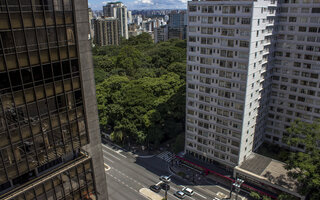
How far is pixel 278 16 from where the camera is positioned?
6175 centimetres

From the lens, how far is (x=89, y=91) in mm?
27344

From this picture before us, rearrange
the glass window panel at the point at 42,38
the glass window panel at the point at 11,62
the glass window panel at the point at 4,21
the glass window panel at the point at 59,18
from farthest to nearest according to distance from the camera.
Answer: the glass window panel at the point at 59,18
the glass window panel at the point at 42,38
the glass window panel at the point at 11,62
the glass window panel at the point at 4,21

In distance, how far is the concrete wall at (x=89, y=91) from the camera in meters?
24.6

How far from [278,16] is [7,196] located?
62946 millimetres

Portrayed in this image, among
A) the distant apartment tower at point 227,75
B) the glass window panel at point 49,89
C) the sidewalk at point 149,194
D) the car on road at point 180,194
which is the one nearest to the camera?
the glass window panel at point 49,89

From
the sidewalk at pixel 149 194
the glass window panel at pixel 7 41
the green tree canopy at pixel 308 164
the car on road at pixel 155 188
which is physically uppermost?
the glass window panel at pixel 7 41

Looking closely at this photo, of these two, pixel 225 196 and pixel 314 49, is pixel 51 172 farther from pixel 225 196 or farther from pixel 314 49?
pixel 314 49

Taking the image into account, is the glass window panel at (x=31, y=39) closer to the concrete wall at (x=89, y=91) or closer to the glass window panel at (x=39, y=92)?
the glass window panel at (x=39, y=92)

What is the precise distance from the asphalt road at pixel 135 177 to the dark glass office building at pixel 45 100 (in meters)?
34.6

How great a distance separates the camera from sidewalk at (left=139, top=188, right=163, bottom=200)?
59.3m

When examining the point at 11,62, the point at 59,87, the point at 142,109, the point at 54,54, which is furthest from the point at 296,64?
the point at 11,62

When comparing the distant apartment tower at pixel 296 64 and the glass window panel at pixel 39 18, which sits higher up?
the glass window panel at pixel 39 18

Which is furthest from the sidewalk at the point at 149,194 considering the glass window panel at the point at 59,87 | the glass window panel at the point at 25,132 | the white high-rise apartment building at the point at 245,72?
the glass window panel at the point at 59,87

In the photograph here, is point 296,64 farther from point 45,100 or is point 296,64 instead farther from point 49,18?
point 45,100
